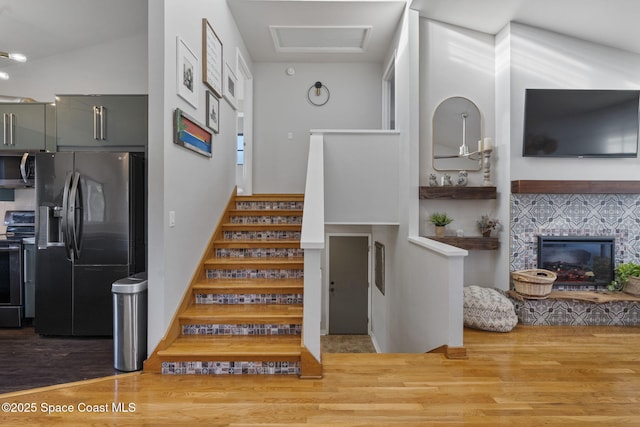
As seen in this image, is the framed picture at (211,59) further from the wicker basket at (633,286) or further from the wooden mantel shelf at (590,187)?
the wicker basket at (633,286)

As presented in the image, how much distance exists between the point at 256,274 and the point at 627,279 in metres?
3.80

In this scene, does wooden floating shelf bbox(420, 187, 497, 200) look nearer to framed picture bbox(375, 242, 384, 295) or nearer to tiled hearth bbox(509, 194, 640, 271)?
tiled hearth bbox(509, 194, 640, 271)

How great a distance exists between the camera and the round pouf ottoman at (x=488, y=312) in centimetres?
328

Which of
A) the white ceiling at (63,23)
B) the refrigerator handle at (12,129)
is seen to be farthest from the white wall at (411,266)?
the refrigerator handle at (12,129)

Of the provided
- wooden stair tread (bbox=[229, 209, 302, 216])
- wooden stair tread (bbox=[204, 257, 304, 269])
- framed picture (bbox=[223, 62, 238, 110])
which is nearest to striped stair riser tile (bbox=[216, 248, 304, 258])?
wooden stair tread (bbox=[204, 257, 304, 269])

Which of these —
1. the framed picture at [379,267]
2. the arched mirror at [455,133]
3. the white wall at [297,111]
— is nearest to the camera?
the arched mirror at [455,133]

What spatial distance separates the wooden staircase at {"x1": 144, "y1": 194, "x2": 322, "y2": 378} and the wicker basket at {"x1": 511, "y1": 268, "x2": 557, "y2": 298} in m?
2.18

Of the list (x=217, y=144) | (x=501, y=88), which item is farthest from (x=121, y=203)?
(x=501, y=88)

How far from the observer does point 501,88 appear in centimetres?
383

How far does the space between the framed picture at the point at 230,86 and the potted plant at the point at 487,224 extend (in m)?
3.23

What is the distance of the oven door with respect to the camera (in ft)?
11.5

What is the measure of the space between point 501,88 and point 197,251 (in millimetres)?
3592

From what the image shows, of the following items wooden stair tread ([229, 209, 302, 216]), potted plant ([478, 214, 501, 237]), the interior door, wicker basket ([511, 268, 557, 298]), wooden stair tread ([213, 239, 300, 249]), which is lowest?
the interior door

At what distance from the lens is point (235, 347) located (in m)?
2.59
